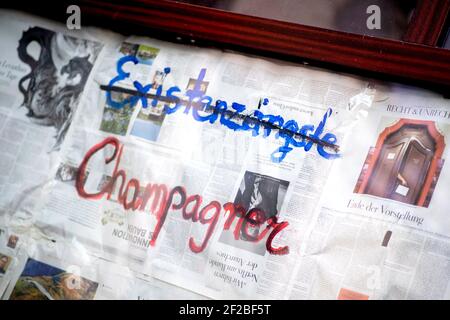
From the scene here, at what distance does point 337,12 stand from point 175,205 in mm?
608

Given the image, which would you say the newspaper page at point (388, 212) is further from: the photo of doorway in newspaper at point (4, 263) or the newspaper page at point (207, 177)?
the photo of doorway in newspaper at point (4, 263)

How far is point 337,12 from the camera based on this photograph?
45.0 inches

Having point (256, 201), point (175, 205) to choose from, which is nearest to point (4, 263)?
point (175, 205)

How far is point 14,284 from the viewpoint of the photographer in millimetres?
1155

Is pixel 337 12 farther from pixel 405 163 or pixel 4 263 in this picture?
pixel 4 263

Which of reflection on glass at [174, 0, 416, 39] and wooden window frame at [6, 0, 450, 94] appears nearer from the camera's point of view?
wooden window frame at [6, 0, 450, 94]

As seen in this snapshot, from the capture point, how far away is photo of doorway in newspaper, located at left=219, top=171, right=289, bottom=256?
1.03 metres

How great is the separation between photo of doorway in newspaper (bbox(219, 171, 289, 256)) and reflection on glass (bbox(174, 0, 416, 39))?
412 mm

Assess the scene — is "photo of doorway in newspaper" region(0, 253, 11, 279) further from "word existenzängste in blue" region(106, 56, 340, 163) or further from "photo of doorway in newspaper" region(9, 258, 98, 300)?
"word existenzängste in blue" region(106, 56, 340, 163)

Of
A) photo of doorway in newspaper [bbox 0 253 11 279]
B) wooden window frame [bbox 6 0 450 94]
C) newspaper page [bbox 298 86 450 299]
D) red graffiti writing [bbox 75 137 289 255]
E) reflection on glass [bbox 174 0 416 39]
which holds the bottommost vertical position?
photo of doorway in newspaper [bbox 0 253 11 279]

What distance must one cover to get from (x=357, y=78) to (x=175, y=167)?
1.52ft

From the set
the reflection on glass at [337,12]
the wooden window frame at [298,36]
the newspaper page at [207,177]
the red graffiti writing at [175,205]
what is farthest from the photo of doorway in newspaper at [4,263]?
the reflection on glass at [337,12]

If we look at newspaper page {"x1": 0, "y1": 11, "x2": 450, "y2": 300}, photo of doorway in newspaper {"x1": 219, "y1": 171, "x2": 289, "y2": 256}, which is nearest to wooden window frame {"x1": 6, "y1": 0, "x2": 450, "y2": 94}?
newspaper page {"x1": 0, "y1": 11, "x2": 450, "y2": 300}
